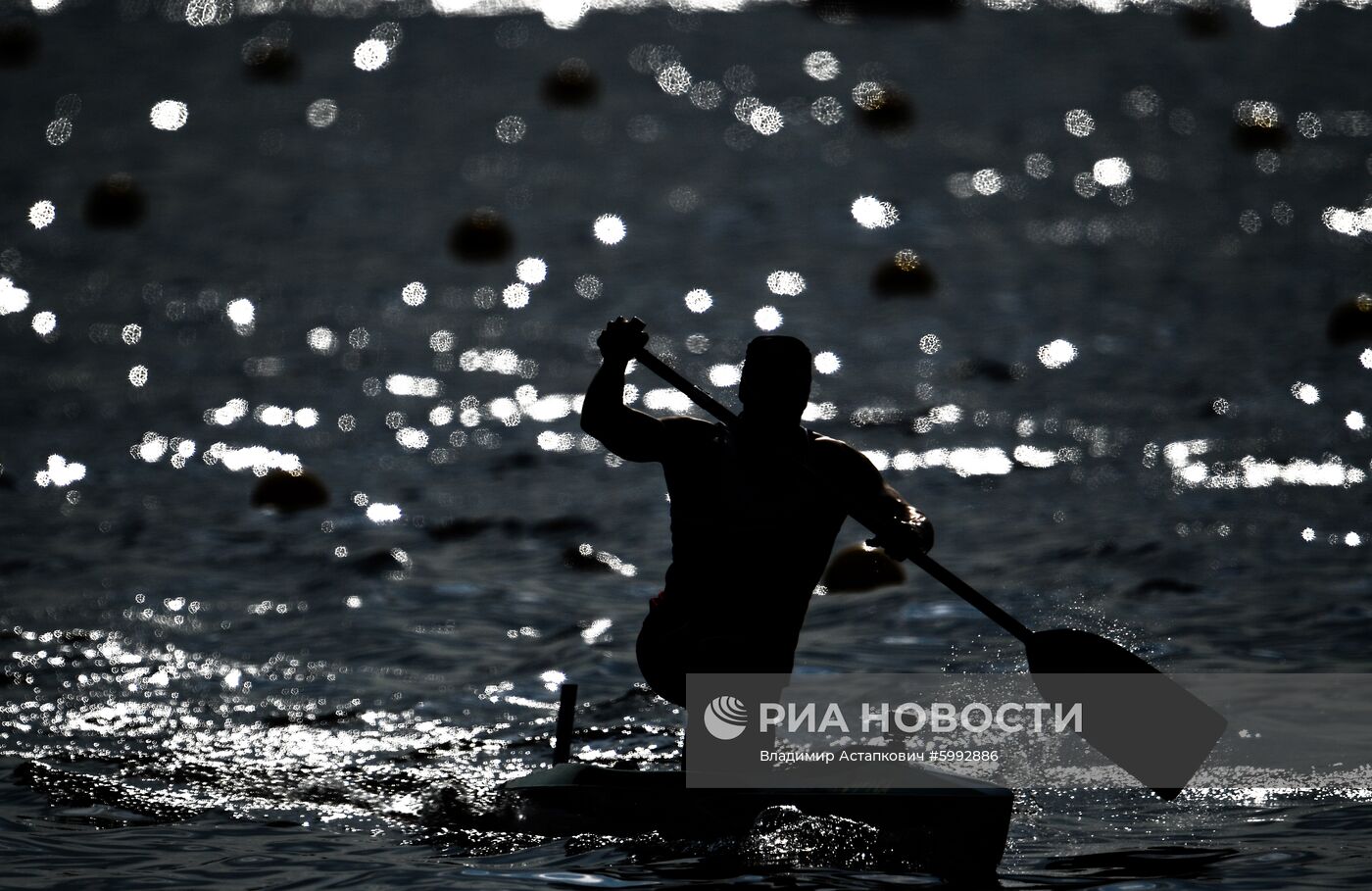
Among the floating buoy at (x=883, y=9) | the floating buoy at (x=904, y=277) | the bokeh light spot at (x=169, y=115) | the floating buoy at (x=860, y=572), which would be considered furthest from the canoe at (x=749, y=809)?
the floating buoy at (x=883, y=9)

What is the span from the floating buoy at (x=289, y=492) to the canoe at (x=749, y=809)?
7.09 m

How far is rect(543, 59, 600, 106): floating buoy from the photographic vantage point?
3133cm

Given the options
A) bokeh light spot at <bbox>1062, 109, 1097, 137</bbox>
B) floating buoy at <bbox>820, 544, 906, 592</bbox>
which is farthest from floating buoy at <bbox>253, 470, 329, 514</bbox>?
bokeh light spot at <bbox>1062, 109, 1097, 137</bbox>

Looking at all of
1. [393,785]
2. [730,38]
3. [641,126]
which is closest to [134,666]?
[393,785]

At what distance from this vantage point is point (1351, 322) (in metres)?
19.0

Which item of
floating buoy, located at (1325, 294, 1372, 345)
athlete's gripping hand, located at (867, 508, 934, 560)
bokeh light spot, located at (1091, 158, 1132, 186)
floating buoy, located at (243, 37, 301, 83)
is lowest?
athlete's gripping hand, located at (867, 508, 934, 560)

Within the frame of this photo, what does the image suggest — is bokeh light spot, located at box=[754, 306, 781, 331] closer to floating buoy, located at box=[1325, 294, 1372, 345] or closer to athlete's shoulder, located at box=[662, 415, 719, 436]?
floating buoy, located at box=[1325, 294, 1372, 345]

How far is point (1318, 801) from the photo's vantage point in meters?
8.02

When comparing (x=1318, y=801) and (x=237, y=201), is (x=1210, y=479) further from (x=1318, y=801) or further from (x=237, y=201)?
(x=237, y=201)

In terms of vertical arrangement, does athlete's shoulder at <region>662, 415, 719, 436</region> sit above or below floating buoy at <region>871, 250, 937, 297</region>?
below

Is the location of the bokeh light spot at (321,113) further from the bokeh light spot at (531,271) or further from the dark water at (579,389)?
the bokeh light spot at (531,271)

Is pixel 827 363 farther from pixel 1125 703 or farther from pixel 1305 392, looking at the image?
pixel 1125 703

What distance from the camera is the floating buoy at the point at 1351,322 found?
18.8 meters

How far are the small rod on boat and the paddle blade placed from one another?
1896 mm
